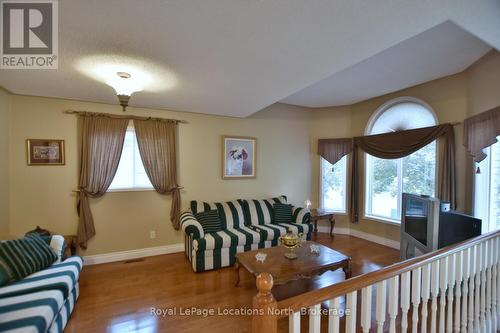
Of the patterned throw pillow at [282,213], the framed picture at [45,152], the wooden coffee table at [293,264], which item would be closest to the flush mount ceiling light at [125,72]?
the framed picture at [45,152]

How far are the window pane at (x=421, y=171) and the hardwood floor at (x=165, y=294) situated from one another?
1.17 metres

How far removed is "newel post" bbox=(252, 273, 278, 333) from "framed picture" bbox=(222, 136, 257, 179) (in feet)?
10.8

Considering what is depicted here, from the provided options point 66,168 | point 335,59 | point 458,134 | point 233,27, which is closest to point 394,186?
point 458,134

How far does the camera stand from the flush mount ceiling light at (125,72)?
1991 millimetres

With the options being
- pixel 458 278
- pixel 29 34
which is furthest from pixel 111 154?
pixel 458 278

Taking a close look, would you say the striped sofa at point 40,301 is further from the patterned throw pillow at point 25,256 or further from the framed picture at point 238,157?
the framed picture at point 238,157

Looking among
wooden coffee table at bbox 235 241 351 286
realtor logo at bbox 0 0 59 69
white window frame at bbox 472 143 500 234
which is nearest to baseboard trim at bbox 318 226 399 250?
white window frame at bbox 472 143 500 234

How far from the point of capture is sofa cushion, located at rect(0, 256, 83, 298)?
1.77m

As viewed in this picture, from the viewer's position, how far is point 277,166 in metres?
4.68

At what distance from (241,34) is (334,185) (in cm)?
400

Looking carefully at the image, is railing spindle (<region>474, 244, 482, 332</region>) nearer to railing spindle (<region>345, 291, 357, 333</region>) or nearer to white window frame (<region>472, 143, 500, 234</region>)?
white window frame (<region>472, 143, 500, 234</region>)

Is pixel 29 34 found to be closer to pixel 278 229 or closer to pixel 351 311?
pixel 351 311

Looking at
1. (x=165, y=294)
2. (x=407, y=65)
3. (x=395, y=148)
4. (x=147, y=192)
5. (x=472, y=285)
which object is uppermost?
(x=407, y=65)

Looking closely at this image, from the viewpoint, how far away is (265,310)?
896 mm
